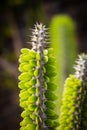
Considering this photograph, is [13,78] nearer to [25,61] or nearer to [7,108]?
[7,108]

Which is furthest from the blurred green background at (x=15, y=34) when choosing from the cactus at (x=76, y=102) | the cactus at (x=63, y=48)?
the cactus at (x=76, y=102)

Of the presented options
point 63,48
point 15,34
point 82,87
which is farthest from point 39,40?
point 15,34

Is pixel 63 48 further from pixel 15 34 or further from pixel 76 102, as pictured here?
pixel 15 34

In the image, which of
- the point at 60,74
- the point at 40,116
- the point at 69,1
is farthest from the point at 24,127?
the point at 69,1

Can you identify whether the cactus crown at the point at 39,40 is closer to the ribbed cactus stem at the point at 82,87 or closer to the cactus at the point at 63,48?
the ribbed cactus stem at the point at 82,87

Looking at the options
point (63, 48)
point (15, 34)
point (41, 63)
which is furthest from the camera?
point (15, 34)

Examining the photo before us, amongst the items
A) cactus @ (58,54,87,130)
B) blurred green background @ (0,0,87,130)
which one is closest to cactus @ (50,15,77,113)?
cactus @ (58,54,87,130)

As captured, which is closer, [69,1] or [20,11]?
[20,11]
